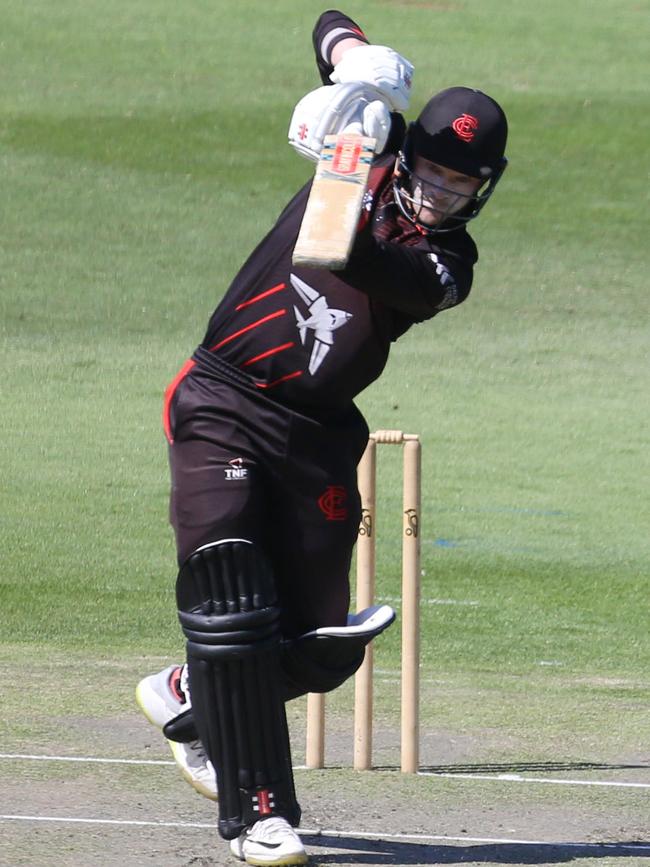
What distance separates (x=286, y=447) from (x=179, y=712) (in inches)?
29.8

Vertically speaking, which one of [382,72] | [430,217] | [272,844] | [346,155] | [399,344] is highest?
[382,72]

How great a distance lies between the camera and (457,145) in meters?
3.91

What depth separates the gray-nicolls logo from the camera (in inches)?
153

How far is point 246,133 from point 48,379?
21.6 ft

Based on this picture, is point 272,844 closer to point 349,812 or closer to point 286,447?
point 349,812

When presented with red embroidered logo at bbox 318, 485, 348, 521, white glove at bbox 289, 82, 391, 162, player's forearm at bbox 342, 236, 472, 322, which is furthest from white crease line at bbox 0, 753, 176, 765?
white glove at bbox 289, 82, 391, 162

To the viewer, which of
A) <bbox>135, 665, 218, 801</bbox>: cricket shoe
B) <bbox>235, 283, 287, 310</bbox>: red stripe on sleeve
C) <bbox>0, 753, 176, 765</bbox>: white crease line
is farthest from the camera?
<bbox>0, 753, 176, 765</bbox>: white crease line

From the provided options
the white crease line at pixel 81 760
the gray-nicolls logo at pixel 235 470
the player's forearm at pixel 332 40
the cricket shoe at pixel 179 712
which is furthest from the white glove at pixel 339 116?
the white crease line at pixel 81 760

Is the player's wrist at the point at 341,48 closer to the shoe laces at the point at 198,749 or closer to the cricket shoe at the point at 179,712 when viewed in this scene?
the cricket shoe at the point at 179,712

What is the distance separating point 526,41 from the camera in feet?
70.4

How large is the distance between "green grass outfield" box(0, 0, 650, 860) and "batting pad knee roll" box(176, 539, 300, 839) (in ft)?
4.39

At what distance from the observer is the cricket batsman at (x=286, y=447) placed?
387 centimetres

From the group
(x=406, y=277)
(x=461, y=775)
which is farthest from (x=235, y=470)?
(x=461, y=775)

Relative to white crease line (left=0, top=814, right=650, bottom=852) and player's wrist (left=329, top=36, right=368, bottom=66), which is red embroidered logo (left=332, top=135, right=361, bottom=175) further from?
white crease line (left=0, top=814, right=650, bottom=852)
